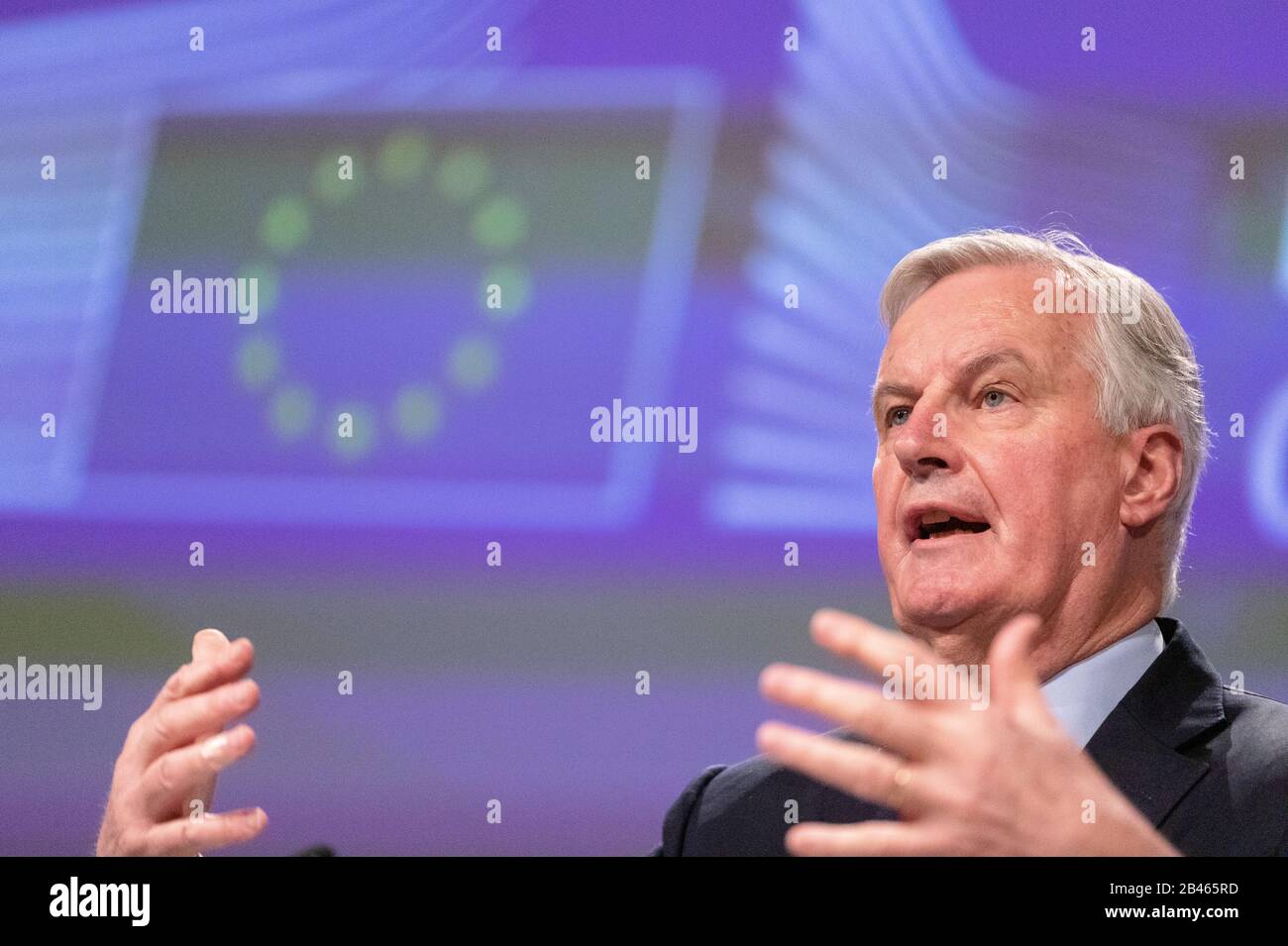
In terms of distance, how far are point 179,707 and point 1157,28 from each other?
7.83 feet

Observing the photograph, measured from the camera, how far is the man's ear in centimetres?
233

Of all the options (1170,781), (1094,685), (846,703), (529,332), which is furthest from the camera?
(529,332)

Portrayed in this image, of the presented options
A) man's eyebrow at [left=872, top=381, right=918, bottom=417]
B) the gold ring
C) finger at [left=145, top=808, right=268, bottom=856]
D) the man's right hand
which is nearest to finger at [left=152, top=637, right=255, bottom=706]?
the man's right hand

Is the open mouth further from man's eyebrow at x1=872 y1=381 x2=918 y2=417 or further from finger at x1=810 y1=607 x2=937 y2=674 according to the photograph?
finger at x1=810 y1=607 x2=937 y2=674

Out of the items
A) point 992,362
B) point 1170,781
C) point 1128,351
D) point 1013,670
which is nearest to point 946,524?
point 992,362

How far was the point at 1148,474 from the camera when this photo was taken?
2361 mm

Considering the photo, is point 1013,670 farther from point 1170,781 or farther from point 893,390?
point 893,390

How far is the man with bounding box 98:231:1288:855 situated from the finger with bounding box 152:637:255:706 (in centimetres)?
2

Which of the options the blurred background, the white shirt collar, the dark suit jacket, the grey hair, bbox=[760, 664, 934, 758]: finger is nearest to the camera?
bbox=[760, 664, 934, 758]: finger

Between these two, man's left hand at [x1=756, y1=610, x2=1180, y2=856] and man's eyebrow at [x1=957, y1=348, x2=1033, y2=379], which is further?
man's eyebrow at [x1=957, y1=348, x2=1033, y2=379]

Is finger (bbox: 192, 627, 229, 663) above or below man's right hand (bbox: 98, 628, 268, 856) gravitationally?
above

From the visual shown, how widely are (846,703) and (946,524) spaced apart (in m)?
1.03
